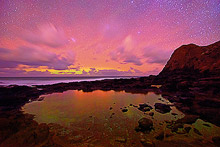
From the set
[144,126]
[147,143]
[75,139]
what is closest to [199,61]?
[144,126]

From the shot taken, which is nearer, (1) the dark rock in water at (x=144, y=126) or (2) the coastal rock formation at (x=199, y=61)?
(1) the dark rock in water at (x=144, y=126)

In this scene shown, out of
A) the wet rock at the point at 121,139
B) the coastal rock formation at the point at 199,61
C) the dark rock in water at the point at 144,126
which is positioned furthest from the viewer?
the coastal rock formation at the point at 199,61

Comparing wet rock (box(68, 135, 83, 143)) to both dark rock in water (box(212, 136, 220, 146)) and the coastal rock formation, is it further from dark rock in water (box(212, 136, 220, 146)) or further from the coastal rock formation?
the coastal rock formation

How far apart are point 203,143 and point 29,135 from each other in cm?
1078

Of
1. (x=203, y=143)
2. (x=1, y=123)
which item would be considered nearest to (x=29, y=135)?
(x=1, y=123)

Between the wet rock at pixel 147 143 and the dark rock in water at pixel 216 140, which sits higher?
the wet rock at pixel 147 143

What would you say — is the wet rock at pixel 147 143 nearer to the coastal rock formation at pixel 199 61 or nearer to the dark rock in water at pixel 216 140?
the dark rock in water at pixel 216 140

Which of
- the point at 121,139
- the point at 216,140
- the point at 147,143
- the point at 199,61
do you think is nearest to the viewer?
the point at 147,143

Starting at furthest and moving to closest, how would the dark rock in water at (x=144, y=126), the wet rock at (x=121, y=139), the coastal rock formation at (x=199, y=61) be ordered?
the coastal rock formation at (x=199, y=61) < the dark rock in water at (x=144, y=126) < the wet rock at (x=121, y=139)

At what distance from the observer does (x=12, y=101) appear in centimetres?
1216

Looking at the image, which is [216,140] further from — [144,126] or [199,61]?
[199,61]

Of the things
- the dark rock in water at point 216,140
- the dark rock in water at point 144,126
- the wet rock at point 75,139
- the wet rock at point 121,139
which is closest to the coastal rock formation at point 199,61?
the dark rock in water at point 216,140

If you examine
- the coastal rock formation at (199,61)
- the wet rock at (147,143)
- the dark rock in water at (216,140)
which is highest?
the coastal rock formation at (199,61)

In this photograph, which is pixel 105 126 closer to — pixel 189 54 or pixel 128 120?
pixel 128 120
